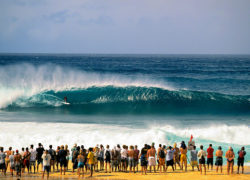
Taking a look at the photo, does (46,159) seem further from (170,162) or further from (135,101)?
(135,101)

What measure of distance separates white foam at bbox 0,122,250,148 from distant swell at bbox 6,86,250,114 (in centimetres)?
635

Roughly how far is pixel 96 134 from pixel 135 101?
1180cm

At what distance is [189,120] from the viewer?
2336 centimetres

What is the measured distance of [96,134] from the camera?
1823 centimetres

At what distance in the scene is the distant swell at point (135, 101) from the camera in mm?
27391

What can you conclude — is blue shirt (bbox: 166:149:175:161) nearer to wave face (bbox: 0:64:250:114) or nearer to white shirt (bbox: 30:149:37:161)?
white shirt (bbox: 30:149:37:161)

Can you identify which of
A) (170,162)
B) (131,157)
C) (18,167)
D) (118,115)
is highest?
(118,115)

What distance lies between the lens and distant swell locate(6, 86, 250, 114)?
27.4 meters

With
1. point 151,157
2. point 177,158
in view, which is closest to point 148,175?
point 151,157

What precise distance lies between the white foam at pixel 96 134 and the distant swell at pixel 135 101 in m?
6.35

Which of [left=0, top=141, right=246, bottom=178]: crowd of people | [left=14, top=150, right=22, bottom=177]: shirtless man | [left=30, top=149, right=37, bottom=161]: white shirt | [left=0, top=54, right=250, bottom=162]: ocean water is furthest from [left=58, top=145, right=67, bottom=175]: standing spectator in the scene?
[left=0, top=54, right=250, bottom=162]: ocean water

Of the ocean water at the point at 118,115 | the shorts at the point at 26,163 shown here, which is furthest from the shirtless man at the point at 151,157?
the shorts at the point at 26,163

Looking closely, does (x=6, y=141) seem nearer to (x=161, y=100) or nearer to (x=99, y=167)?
(x=99, y=167)

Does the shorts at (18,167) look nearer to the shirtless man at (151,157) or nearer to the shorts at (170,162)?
the shirtless man at (151,157)
